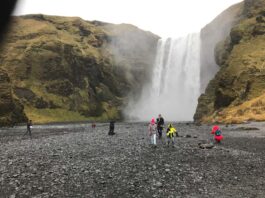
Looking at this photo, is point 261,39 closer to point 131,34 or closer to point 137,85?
point 137,85

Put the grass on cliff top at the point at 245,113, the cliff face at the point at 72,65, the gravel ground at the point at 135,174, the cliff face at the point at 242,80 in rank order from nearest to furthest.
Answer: the gravel ground at the point at 135,174
the grass on cliff top at the point at 245,113
the cliff face at the point at 242,80
the cliff face at the point at 72,65

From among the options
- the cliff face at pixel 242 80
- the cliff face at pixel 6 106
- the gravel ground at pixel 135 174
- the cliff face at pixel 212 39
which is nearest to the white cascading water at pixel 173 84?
the cliff face at pixel 212 39

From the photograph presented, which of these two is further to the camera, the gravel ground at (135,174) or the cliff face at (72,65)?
the cliff face at (72,65)

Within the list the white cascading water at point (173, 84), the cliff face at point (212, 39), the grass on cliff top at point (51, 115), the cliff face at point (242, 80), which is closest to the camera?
the cliff face at point (242, 80)

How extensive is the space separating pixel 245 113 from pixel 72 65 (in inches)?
3493

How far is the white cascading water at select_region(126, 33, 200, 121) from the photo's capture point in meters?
126

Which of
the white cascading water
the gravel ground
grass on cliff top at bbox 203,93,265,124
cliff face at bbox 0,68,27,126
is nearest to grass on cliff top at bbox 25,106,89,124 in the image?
cliff face at bbox 0,68,27,126

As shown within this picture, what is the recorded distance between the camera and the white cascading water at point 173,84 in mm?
126312

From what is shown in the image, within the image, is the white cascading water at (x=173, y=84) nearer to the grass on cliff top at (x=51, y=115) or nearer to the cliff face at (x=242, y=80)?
the grass on cliff top at (x=51, y=115)

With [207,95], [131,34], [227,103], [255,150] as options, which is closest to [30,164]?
[255,150]

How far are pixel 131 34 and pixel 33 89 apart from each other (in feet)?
229

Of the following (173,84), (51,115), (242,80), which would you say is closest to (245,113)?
(242,80)

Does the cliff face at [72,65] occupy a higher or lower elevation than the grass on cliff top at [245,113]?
higher

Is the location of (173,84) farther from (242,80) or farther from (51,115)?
(242,80)
